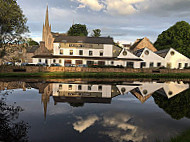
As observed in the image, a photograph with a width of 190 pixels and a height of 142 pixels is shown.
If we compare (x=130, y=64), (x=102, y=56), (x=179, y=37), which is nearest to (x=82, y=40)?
(x=102, y=56)

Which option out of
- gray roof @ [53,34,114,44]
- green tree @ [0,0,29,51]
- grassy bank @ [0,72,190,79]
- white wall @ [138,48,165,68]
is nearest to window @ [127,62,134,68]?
white wall @ [138,48,165,68]

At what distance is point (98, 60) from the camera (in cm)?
4309

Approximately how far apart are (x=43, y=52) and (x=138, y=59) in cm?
5493

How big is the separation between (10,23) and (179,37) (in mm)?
55726

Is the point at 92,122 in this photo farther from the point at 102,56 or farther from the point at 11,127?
the point at 102,56

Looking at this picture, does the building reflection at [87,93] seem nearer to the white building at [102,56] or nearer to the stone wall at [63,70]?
the stone wall at [63,70]

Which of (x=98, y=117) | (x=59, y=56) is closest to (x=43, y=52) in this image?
(x=59, y=56)

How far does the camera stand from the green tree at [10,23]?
66.7ft

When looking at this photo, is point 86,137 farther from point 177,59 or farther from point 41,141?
point 177,59

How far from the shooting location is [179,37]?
172ft

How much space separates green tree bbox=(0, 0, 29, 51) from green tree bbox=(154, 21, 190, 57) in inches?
2037

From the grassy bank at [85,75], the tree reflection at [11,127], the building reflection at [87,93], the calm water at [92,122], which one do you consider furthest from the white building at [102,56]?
the tree reflection at [11,127]

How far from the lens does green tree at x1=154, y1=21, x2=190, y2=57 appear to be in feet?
167

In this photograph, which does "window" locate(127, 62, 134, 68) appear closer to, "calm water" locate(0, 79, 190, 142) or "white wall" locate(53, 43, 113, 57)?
"white wall" locate(53, 43, 113, 57)
